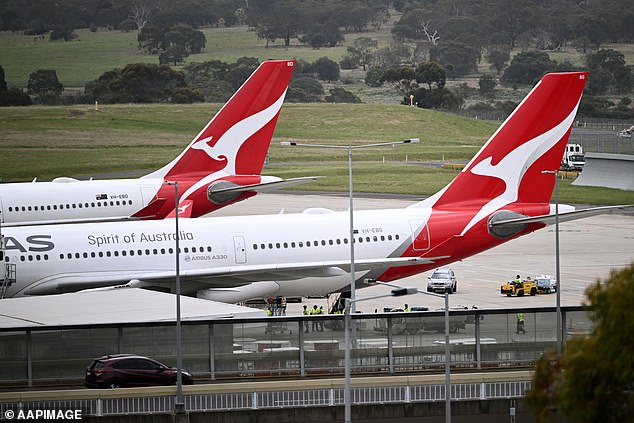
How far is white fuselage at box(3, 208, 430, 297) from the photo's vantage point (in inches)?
2024

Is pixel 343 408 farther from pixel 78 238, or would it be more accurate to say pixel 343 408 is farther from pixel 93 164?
pixel 93 164

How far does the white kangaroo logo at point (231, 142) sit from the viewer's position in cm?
6831

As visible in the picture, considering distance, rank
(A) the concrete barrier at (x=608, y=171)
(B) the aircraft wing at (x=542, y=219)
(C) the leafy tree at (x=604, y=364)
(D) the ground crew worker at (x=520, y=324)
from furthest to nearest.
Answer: (A) the concrete barrier at (x=608, y=171), (B) the aircraft wing at (x=542, y=219), (D) the ground crew worker at (x=520, y=324), (C) the leafy tree at (x=604, y=364)

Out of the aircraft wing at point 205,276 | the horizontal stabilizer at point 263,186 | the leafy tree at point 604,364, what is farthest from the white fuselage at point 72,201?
the leafy tree at point 604,364

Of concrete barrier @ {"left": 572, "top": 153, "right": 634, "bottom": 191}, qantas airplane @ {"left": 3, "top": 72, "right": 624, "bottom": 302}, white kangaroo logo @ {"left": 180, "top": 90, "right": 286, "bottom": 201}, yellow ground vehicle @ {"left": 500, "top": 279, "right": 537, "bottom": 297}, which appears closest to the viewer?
qantas airplane @ {"left": 3, "top": 72, "right": 624, "bottom": 302}

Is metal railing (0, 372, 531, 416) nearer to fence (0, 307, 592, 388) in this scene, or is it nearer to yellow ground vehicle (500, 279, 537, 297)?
fence (0, 307, 592, 388)

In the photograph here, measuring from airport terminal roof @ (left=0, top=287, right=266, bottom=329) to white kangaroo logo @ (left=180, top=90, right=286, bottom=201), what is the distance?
1946 cm

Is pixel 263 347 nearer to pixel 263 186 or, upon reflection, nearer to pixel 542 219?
pixel 542 219

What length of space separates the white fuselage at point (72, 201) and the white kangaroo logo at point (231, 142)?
298 centimetres

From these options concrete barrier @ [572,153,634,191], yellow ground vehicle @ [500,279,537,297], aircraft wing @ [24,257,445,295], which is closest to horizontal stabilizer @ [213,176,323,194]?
aircraft wing @ [24,257,445,295]

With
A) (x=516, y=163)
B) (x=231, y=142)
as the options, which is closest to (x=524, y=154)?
(x=516, y=163)

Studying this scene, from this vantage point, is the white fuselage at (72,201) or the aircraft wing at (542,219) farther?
the white fuselage at (72,201)

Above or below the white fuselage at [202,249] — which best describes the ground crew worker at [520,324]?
below

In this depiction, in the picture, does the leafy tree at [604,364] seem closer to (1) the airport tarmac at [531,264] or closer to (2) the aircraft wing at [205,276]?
(2) the aircraft wing at [205,276]
